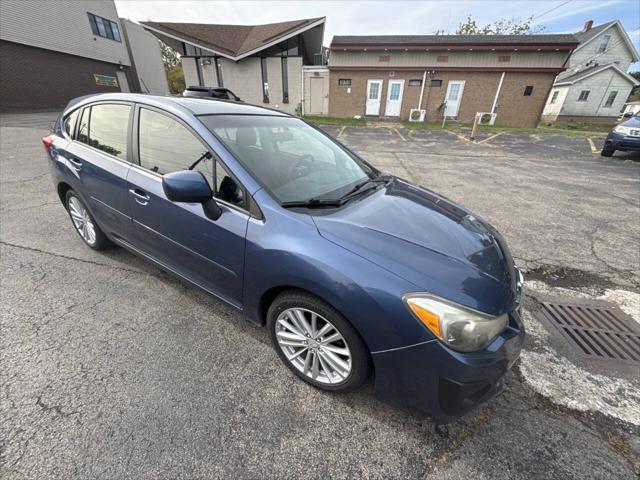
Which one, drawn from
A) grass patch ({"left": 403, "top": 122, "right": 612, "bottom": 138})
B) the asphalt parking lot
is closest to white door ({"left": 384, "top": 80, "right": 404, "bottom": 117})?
grass patch ({"left": 403, "top": 122, "right": 612, "bottom": 138})

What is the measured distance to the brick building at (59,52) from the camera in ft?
53.3

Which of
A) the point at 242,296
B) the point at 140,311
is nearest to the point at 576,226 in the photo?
the point at 242,296

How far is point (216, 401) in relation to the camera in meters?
1.81

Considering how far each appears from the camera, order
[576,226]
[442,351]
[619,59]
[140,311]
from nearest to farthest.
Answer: [442,351]
[140,311]
[576,226]
[619,59]

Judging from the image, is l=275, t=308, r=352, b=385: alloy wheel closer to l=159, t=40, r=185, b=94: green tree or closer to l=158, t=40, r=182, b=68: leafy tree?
l=159, t=40, r=185, b=94: green tree

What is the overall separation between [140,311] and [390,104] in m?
21.1

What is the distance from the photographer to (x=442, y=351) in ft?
4.59

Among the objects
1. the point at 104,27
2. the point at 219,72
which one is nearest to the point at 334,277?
the point at 219,72

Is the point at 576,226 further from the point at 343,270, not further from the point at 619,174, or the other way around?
the point at 619,174

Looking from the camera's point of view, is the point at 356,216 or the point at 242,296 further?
the point at 242,296

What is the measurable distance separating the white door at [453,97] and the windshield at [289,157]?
20.4 meters

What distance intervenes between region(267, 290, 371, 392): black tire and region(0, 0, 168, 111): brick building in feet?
52.0

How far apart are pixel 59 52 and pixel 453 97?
25.9 m

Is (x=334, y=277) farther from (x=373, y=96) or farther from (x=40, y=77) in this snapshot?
(x=40, y=77)
